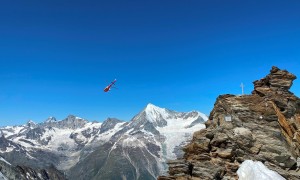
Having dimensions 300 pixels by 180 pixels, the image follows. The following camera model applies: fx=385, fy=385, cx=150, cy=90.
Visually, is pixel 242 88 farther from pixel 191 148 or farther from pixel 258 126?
pixel 191 148

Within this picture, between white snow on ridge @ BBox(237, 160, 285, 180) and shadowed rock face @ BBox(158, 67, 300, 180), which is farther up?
shadowed rock face @ BBox(158, 67, 300, 180)

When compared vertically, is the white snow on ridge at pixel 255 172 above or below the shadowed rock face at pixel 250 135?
below

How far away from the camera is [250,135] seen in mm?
56031

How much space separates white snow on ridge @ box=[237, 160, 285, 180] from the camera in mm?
49469

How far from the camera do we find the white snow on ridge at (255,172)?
49.5 metres

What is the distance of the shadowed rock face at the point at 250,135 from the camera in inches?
2039

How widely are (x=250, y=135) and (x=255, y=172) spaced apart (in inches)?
301

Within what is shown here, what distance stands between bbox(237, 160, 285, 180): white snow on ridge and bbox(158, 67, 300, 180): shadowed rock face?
3.43 feet

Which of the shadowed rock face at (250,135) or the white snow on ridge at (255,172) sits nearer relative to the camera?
the white snow on ridge at (255,172)

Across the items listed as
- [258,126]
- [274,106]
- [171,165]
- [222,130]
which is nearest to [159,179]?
[171,165]

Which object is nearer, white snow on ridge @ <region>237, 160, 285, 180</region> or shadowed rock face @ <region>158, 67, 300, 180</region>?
white snow on ridge @ <region>237, 160, 285, 180</region>

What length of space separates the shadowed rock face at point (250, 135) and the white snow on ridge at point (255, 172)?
105 cm

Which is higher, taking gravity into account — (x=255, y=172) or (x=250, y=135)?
(x=250, y=135)

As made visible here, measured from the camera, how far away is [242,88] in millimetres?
72688
